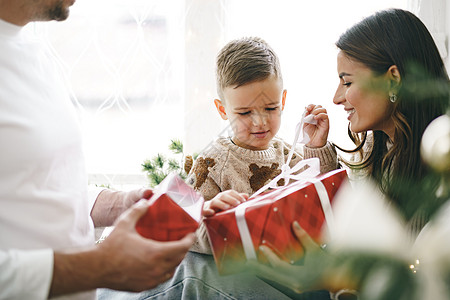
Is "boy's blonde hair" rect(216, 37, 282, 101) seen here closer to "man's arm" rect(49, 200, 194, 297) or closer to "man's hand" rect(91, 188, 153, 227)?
"man's hand" rect(91, 188, 153, 227)

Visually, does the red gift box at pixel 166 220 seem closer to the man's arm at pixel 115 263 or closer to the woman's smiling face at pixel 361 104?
the man's arm at pixel 115 263

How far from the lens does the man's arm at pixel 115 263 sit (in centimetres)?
68

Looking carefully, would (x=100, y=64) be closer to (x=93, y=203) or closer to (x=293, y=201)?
(x=93, y=203)

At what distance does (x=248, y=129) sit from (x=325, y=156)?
0.83 feet

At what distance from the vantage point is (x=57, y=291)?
0.69 meters

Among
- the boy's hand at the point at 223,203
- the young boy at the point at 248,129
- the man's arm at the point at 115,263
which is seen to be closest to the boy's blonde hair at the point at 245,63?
the young boy at the point at 248,129

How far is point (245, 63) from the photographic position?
1.24 m

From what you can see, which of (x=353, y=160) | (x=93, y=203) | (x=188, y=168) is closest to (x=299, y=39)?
(x=353, y=160)

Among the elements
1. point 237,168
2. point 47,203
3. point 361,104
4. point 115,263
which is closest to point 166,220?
point 115,263

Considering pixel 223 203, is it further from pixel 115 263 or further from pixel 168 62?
pixel 168 62

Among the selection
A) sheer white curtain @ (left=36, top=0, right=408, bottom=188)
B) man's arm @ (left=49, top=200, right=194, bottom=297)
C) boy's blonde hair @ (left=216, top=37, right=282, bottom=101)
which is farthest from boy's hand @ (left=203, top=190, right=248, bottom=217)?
sheer white curtain @ (left=36, top=0, right=408, bottom=188)

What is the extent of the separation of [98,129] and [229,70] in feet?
3.19

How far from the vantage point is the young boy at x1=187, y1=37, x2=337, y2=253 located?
1.24 meters

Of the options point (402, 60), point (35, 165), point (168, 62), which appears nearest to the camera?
point (35, 165)
